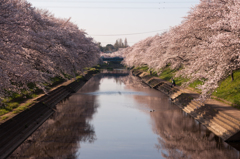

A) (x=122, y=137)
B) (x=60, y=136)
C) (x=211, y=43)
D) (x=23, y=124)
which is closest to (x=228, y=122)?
(x=211, y=43)

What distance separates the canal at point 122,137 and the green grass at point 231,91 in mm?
4482

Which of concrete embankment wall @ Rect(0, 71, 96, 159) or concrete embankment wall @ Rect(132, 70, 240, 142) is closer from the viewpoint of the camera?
concrete embankment wall @ Rect(0, 71, 96, 159)

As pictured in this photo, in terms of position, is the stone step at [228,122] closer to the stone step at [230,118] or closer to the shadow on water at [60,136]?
the stone step at [230,118]

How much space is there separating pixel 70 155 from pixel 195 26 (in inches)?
879

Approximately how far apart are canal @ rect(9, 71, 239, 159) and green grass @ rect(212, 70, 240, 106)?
448 cm

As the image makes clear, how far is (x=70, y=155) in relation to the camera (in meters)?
17.3

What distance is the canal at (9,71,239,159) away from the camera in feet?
58.6

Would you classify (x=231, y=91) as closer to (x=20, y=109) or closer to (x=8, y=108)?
(x=20, y=109)

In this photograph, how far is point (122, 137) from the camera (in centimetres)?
2198

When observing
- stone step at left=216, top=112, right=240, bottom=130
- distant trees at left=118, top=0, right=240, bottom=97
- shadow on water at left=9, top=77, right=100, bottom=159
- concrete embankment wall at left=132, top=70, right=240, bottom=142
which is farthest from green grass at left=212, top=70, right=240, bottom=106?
shadow on water at left=9, top=77, right=100, bottom=159

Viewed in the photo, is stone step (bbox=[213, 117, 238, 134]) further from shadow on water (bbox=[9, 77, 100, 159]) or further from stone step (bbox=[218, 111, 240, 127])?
shadow on water (bbox=[9, 77, 100, 159])

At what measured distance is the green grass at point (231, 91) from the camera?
A: 29.0 meters

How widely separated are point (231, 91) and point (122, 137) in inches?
593

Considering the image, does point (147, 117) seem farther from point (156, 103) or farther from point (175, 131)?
point (156, 103)
